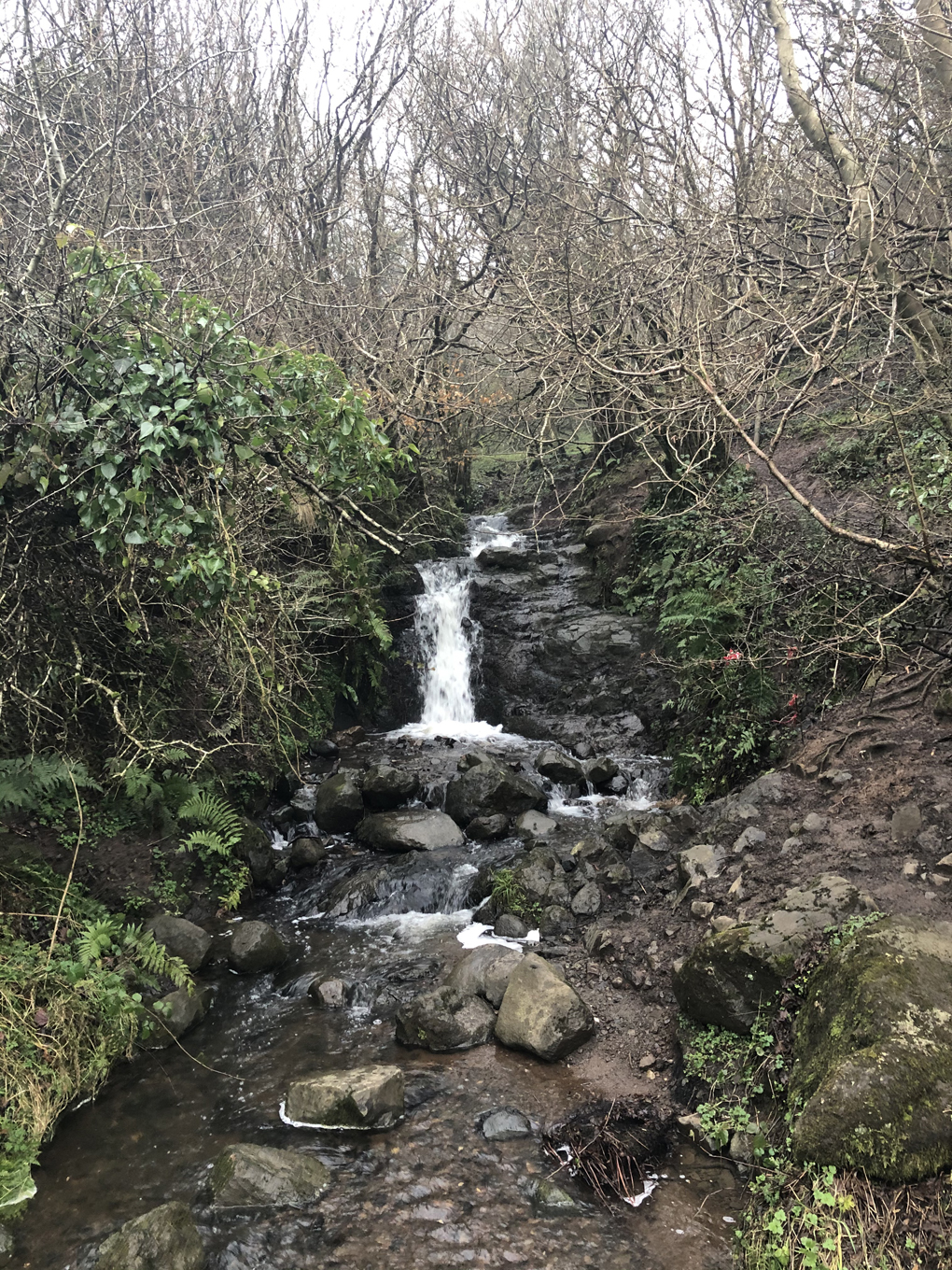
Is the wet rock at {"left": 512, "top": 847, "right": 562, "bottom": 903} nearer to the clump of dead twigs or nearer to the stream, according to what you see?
the stream

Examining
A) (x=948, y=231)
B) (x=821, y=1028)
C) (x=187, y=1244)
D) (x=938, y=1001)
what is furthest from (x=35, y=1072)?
(x=948, y=231)

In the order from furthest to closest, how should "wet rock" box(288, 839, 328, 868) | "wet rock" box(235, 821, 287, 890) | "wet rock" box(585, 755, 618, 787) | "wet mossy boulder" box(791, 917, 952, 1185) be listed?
Answer: 1. "wet rock" box(585, 755, 618, 787)
2. "wet rock" box(288, 839, 328, 868)
3. "wet rock" box(235, 821, 287, 890)
4. "wet mossy boulder" box(791, 917, 952, 1185)

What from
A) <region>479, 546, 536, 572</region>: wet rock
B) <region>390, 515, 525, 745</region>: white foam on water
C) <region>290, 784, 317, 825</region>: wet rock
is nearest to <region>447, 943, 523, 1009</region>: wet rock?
<region>290, 784, 317, 825</region>: wet rock

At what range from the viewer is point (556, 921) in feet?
20.5

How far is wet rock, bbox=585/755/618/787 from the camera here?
913 centimetres

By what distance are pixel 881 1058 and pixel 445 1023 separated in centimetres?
269

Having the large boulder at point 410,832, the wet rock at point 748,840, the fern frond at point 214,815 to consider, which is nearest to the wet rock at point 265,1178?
the fern frond at point 214,815

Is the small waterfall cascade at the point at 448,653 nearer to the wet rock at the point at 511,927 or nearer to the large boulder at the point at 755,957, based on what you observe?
the wet rock at the point at 511,927

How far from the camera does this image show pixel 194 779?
7.11 metres

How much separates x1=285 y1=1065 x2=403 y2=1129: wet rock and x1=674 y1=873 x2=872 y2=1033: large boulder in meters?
1.83

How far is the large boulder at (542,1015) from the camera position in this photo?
4.77 meters

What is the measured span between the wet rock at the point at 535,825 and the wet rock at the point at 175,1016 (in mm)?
3722

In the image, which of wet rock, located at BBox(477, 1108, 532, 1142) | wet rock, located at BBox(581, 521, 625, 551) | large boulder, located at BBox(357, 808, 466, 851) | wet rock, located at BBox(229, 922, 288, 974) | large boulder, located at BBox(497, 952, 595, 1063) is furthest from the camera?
wet rock, located at BBox(581, 521, 625, 551)

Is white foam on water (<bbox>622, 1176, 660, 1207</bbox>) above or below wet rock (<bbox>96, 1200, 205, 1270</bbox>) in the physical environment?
below
